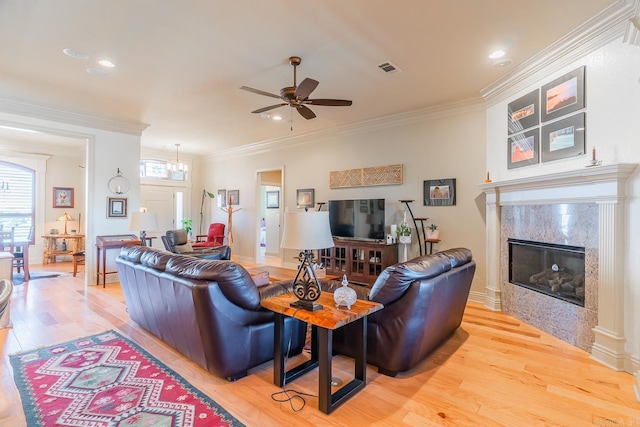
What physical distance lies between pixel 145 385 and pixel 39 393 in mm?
675

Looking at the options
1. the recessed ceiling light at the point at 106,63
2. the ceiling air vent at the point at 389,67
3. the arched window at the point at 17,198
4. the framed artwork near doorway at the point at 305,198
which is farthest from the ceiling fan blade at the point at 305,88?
the arched window at the point at 17,198

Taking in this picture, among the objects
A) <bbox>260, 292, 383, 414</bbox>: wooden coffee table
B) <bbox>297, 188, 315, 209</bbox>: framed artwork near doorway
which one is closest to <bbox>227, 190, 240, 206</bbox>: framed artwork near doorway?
<bbox>297, 188, 315, 209</bbox>: framed artwork near doorway

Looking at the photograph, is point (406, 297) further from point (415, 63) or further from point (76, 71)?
point (76, 71)

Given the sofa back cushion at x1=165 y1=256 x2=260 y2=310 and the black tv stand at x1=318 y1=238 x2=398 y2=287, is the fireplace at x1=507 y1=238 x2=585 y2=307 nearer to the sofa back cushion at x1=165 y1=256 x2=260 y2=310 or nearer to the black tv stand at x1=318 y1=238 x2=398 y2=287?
the black tv stand at x1=318 y1=238 x2=398 y2=287

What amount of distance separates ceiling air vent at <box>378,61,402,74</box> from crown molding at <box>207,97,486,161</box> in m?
1.46

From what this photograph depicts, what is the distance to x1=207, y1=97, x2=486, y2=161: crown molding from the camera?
4.62 meters

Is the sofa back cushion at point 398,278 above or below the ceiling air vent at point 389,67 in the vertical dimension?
below

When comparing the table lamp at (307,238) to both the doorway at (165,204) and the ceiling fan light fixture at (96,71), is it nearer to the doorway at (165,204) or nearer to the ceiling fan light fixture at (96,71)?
the ceiling fan light fixture at (96,71)

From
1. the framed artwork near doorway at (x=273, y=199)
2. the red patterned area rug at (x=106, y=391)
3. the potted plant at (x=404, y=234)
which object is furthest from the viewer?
the framed artwork near doorway at (x=273, y=199)

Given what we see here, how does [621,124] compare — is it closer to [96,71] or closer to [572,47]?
[572,47]

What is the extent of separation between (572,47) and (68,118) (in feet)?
23.0

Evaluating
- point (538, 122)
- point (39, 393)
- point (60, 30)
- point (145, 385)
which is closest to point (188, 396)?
point (145, 385)

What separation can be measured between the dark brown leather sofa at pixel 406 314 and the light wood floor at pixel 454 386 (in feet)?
0.45

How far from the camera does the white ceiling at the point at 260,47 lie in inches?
101
